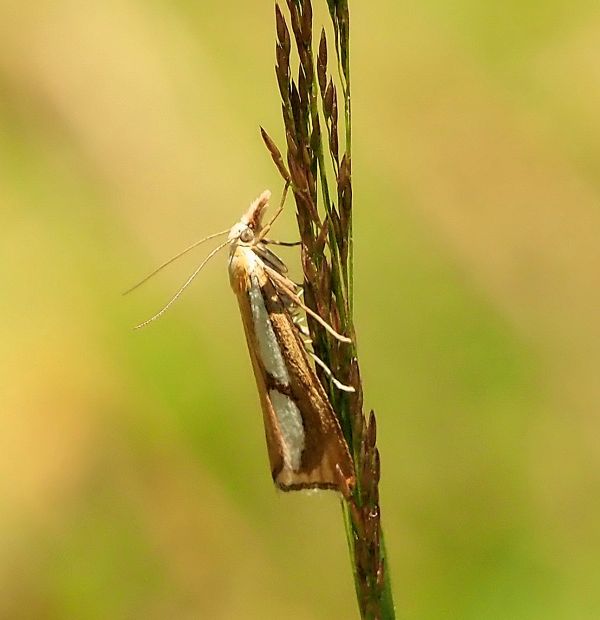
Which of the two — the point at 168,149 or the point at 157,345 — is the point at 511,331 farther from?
the point at 168,149

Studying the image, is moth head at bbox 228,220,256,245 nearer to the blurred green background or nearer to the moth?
the moth

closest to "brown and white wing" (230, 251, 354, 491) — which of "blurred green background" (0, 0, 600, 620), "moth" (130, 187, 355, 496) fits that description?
"moth" (130, 187, 355, 496)

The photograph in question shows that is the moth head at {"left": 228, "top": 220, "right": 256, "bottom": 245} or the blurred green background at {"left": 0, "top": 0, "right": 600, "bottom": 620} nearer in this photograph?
the moth head at {"left": 228, "top": 220, "right": 256, "bottom": 245}

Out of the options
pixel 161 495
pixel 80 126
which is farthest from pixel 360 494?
pixel 80 126

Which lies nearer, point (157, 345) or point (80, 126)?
point (157, 345)

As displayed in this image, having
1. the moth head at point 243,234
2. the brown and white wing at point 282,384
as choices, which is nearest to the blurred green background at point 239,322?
the brown and white wing at point 282,384
